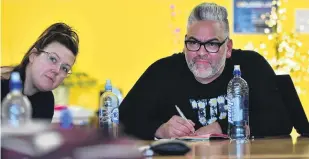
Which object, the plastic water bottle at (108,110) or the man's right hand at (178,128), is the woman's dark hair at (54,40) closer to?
the plastic water bottle at (108,110)

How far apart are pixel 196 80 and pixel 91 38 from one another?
7.89ft

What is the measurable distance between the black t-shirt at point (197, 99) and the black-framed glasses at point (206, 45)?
0.17m

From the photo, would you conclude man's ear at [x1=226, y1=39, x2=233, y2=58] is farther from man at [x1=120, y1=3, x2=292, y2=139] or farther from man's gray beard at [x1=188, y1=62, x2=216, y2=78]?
man's gray beard at [x1=188, y1=62, x2=216, y2=78]

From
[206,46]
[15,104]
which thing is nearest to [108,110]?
[206,46]

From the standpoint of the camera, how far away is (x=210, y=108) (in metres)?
2.16

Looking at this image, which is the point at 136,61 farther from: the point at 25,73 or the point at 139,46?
the point at 25,73

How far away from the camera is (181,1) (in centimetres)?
456

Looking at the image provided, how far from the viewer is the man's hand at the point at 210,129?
1952 mm

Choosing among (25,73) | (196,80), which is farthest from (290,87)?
(25,73)

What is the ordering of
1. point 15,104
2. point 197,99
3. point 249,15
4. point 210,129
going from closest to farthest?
point 15,104
point 210,129
point 197,99
point 249,15

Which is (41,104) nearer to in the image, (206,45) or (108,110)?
(108,110)

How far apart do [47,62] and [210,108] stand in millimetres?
704

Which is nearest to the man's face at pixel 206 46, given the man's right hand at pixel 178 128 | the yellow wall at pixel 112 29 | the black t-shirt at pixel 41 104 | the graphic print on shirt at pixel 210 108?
the graphic print on shirt at pixel 210 108

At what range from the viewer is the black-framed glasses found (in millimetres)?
2137
